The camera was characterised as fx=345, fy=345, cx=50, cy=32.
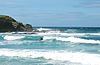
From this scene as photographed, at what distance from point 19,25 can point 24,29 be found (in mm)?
1940

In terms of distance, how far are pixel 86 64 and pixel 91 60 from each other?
6.03ft

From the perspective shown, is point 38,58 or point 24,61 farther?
point 38,58

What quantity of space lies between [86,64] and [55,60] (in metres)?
2.71

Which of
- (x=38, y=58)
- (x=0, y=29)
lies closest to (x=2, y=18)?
(x=0, y=29)

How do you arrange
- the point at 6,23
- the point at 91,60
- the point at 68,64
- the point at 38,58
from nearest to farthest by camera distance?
the point at 68,64 < the point at 91,60 < the point at 38,58 < the point at 6,23

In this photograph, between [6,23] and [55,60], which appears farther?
[6,23]

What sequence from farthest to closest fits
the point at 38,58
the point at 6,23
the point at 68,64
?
the point at 6,23
the point at 38,58
the point at 68,64

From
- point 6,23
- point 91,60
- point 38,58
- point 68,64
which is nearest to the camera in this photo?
point 68,64

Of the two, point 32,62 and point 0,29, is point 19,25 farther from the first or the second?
point 32,62

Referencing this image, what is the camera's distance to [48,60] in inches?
878

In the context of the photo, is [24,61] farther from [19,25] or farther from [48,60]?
[19,25]

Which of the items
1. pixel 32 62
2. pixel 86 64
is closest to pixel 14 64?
pixel 32 62

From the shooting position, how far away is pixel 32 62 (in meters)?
21.2

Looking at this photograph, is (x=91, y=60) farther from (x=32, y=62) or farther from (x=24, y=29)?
(x=24, y=29)
